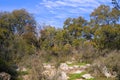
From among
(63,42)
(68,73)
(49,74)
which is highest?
(63,42)

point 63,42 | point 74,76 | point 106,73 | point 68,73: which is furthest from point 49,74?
point 63,42

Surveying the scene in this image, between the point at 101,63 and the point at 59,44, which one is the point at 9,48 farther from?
the point at 59,44

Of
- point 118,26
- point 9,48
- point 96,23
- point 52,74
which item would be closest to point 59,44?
point 96,23

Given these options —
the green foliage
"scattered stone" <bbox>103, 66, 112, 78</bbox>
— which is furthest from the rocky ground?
"scattered stone" <bbox>103, 66, 112, 78</bbox>

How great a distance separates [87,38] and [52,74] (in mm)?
27552

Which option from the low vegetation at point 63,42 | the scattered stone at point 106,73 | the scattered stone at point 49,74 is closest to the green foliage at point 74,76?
the low vegetation at point 63,42

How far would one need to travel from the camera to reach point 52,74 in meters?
17.2

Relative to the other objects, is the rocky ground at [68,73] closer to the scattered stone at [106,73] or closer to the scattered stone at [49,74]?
the scattered stone at [49,74]

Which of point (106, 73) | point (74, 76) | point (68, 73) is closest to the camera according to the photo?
point (74, 76)

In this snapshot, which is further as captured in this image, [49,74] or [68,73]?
[68,73]

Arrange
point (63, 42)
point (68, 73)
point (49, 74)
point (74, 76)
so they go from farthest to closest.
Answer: point (63, 42)
point (68, 73)
point (74, 76)
point (49, 74)

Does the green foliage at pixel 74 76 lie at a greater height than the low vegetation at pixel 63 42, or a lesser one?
lesser

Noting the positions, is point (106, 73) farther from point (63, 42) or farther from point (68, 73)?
point (63, 42)

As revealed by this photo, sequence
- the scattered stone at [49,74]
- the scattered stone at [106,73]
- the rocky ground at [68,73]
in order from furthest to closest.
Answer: the scattered stone at [106,73], the rocky ground at [68,73], the scattered stone at [49,74]
